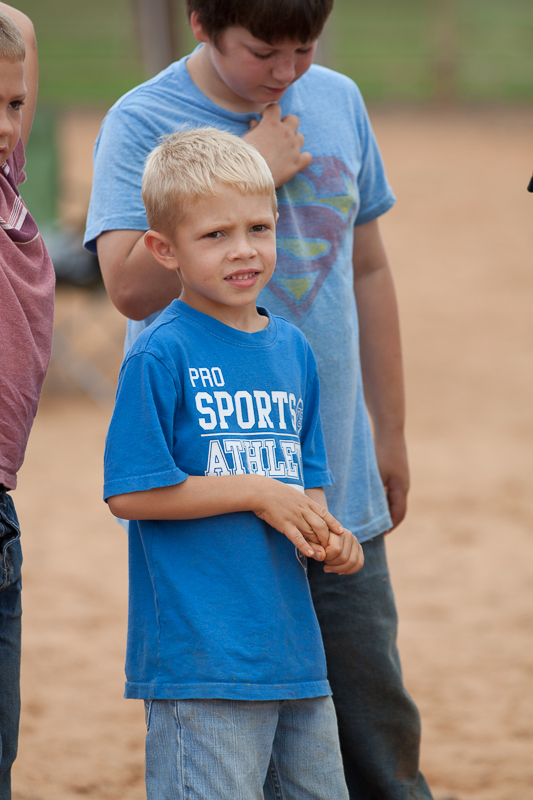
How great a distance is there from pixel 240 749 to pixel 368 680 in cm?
59

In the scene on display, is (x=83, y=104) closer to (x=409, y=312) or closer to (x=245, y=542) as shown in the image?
(x=409, y=312)

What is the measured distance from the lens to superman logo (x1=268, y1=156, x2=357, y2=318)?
6.27ft

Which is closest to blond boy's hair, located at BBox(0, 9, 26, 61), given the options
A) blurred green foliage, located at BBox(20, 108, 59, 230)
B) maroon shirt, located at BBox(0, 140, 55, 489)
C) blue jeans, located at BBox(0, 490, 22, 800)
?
maroon shirt, located at BBox(0, 140, 55, 489)

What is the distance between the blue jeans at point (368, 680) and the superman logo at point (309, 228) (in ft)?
1.86

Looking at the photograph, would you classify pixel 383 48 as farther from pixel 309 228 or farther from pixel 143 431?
pixel 143 431

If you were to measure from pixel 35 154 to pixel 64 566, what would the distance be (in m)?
4.58

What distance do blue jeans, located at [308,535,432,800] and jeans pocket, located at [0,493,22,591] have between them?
64 cm

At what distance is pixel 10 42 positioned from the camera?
1562 millimetres

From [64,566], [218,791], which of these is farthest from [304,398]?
[64,566]

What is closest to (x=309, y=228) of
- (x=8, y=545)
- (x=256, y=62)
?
(x=256, y=62)

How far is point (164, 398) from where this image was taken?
1543 millimetres

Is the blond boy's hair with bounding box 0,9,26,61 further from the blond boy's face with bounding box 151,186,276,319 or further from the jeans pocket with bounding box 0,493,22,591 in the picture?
the jeans pocket with bounding box 0,493,22,591

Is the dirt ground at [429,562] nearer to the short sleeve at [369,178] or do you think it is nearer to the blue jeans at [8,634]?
the blue jeans at [8,634]

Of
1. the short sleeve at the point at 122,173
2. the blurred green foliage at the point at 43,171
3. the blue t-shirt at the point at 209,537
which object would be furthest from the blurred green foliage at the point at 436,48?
the blue t-shirt at the point at 209,537
